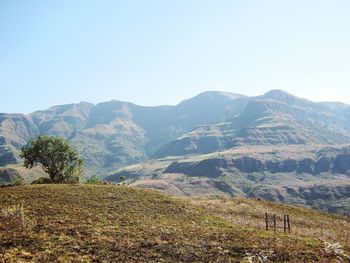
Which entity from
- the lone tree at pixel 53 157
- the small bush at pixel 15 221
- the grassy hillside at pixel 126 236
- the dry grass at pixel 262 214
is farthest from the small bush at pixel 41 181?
the small bush at pixel 15 221

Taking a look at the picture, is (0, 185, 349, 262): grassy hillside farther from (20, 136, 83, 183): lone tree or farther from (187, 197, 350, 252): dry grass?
(20, 136, 83, 183): lone tree

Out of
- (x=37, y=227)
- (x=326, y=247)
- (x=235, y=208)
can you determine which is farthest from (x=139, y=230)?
(x=235, y=208)

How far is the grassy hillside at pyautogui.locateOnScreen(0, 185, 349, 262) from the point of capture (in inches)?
1001

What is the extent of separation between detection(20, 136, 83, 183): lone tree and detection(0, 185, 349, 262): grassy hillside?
2899 cm

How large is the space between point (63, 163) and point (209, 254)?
6021 centimetres

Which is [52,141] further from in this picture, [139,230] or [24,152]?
[139,230]

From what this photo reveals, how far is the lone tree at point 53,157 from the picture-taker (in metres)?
75.6

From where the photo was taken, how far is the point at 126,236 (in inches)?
1212

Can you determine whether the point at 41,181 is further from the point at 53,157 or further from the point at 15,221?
the point at 15,221

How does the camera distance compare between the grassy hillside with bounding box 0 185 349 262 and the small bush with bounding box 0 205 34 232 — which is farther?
the small bush with bounding box 0 205 34 232

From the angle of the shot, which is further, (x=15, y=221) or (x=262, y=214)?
(x=262, y=214)

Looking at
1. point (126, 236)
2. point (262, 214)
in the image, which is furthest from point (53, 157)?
point (126, 236)

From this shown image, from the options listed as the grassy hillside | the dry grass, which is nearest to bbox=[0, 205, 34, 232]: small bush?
the grassy hillside

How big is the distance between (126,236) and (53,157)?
52099 millimetres
